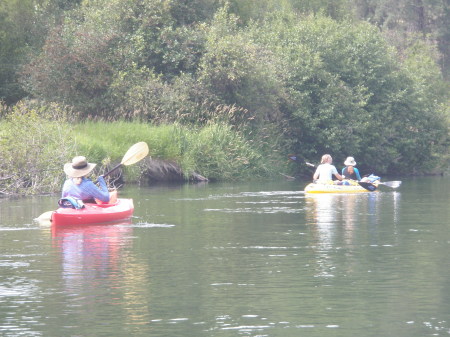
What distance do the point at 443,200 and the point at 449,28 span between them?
49.7 metres

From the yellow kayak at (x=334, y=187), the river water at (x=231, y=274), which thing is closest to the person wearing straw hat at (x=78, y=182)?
the river water at (x=231, y=274)

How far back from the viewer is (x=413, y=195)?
28422 millimetres

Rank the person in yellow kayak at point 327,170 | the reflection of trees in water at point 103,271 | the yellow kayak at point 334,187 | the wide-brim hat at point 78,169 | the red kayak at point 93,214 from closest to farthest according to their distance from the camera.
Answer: the reflection of trees in water at point 103,271 → the red kayak at point 93,214 → the wide-brim hat at point 78,169 → the yellow kayak at point 334,187 → the person in yellow kayak at point 327,170

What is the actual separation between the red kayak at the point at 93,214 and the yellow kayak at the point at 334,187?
8.60 m

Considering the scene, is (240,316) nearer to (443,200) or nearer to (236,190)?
(443,200)

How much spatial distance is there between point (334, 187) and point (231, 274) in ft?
52.7

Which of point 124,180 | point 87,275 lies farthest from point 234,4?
point 87,275

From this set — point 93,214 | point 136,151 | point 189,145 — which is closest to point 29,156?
point 136,151

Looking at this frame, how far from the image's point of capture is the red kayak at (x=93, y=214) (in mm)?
18891

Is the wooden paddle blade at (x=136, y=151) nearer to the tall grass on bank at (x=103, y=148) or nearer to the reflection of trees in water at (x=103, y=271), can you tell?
the tall grass on bank at (x=103, y=148)

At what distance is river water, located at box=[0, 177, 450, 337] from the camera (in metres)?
10.2

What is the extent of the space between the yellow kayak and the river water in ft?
18.3

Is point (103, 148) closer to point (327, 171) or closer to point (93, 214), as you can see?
point (327, 171)

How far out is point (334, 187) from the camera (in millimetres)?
28906
